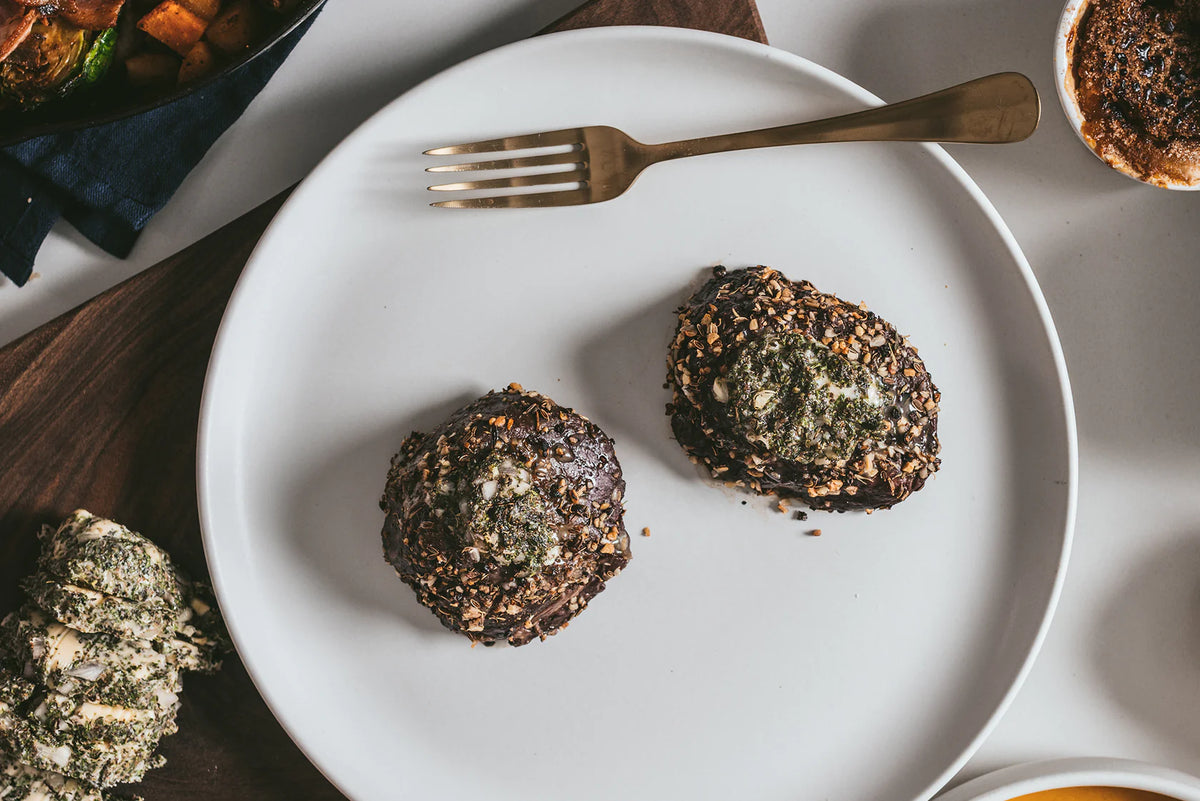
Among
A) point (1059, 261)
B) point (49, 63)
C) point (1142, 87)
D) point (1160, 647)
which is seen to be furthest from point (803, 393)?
point (49, 63)

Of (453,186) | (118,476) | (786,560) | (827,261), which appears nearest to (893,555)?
(786,560)

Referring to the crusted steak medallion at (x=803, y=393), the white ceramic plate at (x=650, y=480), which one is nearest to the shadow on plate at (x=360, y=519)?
the white ceramic plate at (x=650, y=480)

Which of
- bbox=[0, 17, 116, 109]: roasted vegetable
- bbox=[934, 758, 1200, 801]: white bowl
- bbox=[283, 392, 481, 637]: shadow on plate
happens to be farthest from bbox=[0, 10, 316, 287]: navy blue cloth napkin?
bbox=[934, 758, 1200, 801]: white bowl

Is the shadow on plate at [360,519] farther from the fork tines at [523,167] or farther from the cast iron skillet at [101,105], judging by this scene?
the cast iron skillet at [101,105]

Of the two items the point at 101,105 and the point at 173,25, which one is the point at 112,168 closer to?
the point at 101,105

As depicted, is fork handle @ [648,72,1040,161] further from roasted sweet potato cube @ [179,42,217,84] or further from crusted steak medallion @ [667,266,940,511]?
roasted sweet potato cube @ [179,42,217,84]

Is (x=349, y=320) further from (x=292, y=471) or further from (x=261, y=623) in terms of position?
(x=261, y=623)
